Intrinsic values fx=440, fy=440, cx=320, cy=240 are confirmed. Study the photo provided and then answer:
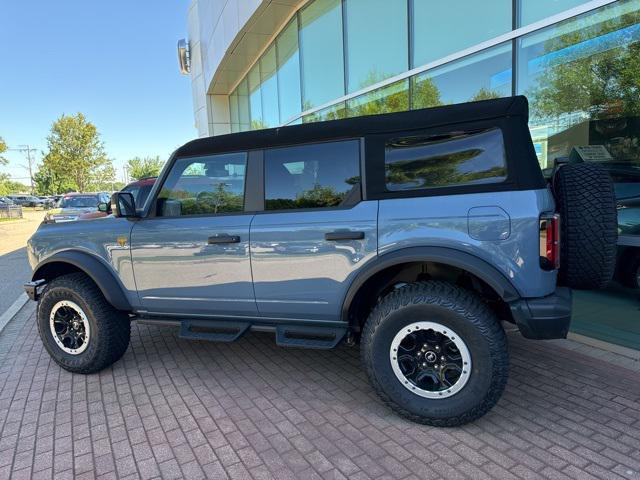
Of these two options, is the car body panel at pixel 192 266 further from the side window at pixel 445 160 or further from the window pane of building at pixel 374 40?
the window pane of building at pixel 374 40

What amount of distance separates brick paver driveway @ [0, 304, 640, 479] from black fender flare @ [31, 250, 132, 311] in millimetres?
676

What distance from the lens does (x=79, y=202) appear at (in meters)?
14.5

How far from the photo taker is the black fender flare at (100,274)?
361 cm

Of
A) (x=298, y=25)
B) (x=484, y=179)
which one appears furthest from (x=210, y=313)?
(x=298, y=25)

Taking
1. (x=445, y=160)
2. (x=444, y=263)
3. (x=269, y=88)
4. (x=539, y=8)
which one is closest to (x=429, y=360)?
(x=444, y=263)

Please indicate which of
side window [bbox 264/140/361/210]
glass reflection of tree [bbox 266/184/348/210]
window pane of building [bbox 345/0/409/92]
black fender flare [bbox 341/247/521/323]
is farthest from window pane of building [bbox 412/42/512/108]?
black fender flare [bbox 341/247/521/323]

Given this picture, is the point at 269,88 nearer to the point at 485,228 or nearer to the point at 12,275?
the point at 12,275

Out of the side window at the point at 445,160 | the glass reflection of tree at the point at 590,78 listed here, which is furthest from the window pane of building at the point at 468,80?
the side window at the point at 445,160

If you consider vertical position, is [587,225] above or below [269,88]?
below

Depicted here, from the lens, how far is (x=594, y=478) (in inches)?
88.6

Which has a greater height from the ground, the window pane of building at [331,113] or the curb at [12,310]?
the window pane of building at [331,113]

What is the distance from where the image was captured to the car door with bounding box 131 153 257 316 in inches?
128

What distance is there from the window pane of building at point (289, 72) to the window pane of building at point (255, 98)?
2283mm

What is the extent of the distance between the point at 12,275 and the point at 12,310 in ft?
11.4
